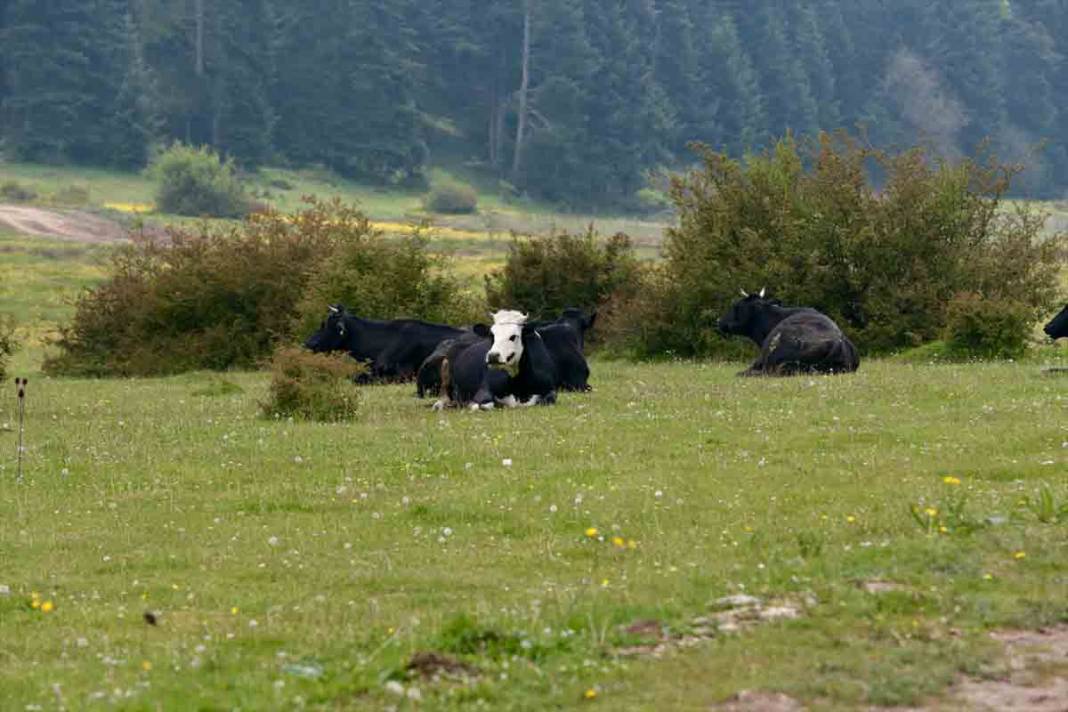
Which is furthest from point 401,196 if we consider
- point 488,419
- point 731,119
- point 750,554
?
point 750,554

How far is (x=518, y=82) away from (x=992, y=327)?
363 ft

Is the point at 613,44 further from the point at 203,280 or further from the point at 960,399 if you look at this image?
the point at 960,399

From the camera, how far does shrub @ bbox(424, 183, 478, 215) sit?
120m

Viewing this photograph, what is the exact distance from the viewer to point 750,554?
41.6 feet

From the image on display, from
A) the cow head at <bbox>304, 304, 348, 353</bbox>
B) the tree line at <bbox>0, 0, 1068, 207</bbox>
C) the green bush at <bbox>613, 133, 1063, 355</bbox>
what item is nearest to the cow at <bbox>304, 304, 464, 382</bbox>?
the cow head at <bbox>304, 304, 348, 353</bbox>

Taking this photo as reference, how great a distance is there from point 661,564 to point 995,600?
2.51 m

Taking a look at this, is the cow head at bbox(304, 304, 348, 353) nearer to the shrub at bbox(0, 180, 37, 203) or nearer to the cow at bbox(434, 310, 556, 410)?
the cow at bbox(434, 310, 556, 410)

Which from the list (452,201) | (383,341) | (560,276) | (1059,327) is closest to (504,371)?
(383,341)

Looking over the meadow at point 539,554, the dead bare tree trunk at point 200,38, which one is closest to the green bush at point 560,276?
the meadow at point 539,554

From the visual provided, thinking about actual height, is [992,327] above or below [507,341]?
above

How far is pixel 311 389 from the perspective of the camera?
23.5 m

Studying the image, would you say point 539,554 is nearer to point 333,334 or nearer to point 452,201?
point 333,334

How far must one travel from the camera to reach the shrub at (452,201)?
120 meters

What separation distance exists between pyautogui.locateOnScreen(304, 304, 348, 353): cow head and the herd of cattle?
18 millimetres
